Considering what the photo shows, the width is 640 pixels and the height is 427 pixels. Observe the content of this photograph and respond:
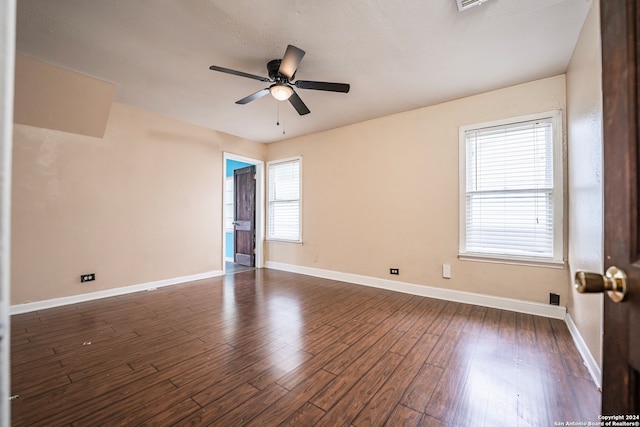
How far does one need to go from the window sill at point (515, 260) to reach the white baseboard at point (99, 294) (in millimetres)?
3995

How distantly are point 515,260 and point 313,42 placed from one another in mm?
3079

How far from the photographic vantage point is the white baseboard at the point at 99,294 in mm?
2883

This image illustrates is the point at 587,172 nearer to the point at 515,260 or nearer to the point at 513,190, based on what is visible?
the point at 513,190

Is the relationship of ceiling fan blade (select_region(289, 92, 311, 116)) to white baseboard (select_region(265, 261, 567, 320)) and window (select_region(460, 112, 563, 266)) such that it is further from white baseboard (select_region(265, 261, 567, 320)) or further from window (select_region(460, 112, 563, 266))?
white baseboard (select_region(265, 261, 567, 320))

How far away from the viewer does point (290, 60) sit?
2158 mm

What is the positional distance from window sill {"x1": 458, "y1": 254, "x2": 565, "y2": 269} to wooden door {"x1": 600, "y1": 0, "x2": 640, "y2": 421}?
2733mm

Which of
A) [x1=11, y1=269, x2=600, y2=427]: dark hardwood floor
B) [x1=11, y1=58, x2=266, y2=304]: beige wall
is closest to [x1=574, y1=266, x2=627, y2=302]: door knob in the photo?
[x1=11, y1=269, x2=600, y2=427]: dark hardwood floor

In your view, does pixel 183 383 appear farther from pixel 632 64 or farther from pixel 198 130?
pixel 198 130

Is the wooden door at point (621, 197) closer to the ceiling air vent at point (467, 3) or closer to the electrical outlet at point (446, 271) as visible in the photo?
the ceiling air vent at point (467, 3)

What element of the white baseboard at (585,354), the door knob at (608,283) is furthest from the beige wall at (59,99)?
the white baseboard at (585,354)

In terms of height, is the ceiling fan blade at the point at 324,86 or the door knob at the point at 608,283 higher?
the ceiling fan blade at the point at 324,86

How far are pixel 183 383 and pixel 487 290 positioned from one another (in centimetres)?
319

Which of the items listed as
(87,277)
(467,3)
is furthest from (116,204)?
(467,3)

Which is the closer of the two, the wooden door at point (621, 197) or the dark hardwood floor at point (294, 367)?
the wooden door at point (621, 197)
